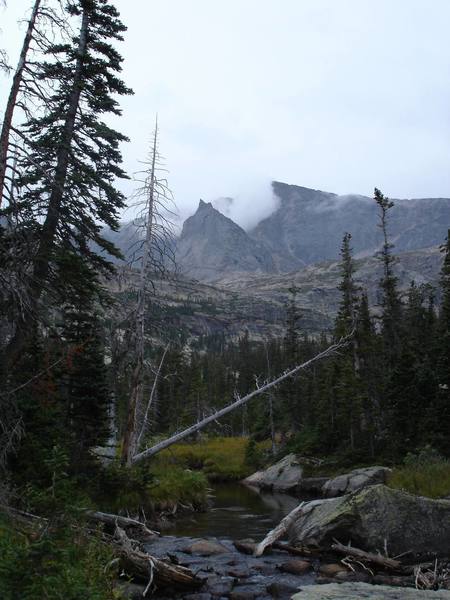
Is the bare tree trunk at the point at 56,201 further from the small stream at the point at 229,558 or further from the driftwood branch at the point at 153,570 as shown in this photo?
the small stream at the point at 229,558

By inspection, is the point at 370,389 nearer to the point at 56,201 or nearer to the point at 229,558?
the point at 229,558

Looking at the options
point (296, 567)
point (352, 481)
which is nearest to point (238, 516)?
point (352, 481)

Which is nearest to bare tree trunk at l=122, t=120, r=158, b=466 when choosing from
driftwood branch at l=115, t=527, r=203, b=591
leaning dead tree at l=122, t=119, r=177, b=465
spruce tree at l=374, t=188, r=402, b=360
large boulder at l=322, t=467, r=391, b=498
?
leaning dead tree at l=122, t=119, r=177, b=465

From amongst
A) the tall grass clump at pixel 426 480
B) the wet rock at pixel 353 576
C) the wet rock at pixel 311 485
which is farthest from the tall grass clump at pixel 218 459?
the wet rock at pixel 353 576

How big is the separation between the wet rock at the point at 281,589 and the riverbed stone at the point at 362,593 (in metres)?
0.34

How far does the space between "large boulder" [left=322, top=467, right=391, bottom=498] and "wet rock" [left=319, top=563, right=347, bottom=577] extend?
1480 cm

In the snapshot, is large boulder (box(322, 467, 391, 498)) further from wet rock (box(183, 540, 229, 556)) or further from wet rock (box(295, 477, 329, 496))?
wet rock (box(183, 540, 229, 556))

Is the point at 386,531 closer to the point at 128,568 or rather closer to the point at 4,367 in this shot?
the point at 128,568

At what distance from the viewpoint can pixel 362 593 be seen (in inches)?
404

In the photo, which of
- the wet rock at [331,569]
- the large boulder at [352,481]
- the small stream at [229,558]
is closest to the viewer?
the small stream at [229,558]

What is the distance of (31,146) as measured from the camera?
9.43m

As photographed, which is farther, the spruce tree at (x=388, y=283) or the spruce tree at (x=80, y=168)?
the spruce tree at (x=388, y=283)

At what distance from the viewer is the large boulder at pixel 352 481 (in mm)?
27378

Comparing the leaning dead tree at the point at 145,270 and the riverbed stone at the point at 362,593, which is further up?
the leaning dead tree at the point at 145,270
